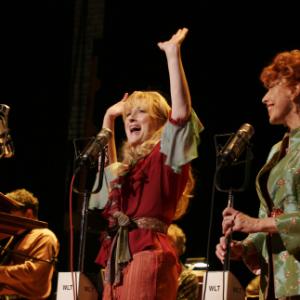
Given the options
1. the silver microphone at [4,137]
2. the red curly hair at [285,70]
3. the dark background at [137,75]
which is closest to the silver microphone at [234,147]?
the red curly hair at [285,70]

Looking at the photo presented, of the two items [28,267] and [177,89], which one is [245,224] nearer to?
[177,89]

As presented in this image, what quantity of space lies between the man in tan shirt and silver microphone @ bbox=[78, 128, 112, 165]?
1535mm

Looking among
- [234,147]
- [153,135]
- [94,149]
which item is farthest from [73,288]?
[234,147]

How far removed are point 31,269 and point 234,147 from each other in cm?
240

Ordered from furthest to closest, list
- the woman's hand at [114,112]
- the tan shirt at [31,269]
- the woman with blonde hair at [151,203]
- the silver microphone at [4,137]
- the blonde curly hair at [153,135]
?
1. the tan shirt at [31,269]
2. the silver microphone at [4,137]
3. the woman's hand at [114,112]
4. the blonde curly hair at [153,135]
5. the woman with blonde hair at [151,203]

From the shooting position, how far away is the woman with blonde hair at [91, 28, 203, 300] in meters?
2.75

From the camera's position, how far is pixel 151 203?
9.39 feet

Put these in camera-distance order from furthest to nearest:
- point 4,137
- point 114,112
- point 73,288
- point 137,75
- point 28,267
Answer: point 137,75 < point 28,267 < point 4,137 < point 114,112 < point 73,288

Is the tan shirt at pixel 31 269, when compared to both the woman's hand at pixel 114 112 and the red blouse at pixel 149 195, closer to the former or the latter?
the woman's hand at pixel 114 112

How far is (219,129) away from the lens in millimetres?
5828

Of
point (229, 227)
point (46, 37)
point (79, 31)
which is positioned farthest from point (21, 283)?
point (79, 31)

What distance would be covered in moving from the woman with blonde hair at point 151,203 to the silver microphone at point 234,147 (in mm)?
329

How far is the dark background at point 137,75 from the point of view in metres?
5.60

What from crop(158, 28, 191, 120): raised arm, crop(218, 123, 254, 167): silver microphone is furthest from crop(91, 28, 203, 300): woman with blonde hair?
crop(218, 123, 254, 167): silver microphone
